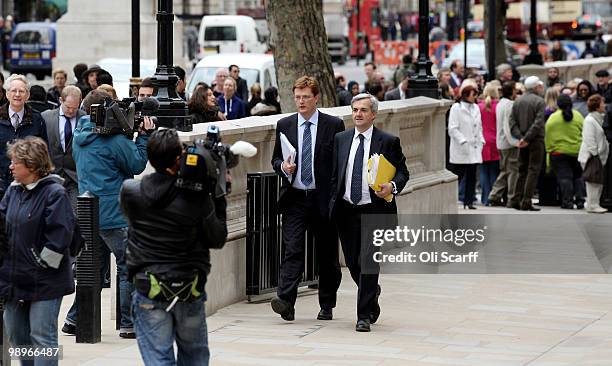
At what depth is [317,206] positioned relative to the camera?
11.1 m

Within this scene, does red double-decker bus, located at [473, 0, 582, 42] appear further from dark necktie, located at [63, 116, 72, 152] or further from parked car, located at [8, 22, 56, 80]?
dark necktie, located at [63, 116, 72, 152]

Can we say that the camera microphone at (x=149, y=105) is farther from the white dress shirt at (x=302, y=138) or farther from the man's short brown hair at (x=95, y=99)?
the white dress shirt at (x=302, y=138)

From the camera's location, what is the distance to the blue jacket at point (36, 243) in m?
8.02

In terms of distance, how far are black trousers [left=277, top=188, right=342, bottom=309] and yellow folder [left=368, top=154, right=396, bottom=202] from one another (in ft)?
1.99

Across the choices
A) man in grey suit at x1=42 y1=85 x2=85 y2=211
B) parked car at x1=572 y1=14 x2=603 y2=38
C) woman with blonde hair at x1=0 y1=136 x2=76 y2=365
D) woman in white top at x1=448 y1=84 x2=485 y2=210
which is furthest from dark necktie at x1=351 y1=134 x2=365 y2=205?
parked car at x1=572 y1=14 x2=603 y2=38

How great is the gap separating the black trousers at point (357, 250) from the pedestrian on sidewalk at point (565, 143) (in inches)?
364

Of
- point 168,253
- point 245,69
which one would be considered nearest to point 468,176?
point 245,69

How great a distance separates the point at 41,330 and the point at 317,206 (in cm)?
345

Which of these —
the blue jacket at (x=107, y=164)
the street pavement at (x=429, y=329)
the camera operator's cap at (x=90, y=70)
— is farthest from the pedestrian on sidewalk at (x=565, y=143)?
the blue jacket at (x=107, y=164)

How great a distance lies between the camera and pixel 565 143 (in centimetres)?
1989

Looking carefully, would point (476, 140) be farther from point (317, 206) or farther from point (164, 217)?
point (164, 217)

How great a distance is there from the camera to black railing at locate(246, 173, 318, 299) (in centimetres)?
1178

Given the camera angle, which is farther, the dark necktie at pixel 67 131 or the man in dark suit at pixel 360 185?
the dark necktie at pixel 67 131

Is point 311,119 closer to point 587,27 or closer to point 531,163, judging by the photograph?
point 531,163
